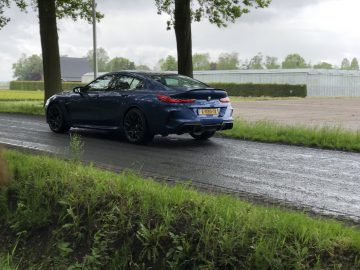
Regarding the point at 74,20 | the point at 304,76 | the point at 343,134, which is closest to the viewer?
the point at 343,134

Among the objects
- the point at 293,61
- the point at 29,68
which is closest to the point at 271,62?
the point at 293,61

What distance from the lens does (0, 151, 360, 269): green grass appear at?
3838 millimetres

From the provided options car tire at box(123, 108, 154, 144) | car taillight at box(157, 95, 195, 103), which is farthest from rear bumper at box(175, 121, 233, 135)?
car tire at box(123, 108, 154, 144)

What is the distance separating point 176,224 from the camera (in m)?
4.40

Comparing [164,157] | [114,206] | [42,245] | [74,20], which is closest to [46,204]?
[42,245]

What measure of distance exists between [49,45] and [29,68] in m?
148

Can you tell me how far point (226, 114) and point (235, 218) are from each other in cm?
715

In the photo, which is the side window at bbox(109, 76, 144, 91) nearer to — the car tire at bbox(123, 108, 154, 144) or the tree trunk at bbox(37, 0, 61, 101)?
the car tire at bbox(123, 108, 154, 144)

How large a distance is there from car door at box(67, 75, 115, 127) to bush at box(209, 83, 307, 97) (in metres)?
43.7

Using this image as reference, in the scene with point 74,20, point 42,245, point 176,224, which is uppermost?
point 74,20

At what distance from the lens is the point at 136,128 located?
11.2 meters

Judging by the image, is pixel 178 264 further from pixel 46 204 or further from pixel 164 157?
pixel 164 157

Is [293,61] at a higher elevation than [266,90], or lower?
higher

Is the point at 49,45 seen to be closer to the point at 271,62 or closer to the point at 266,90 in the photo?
the point at 266,90
